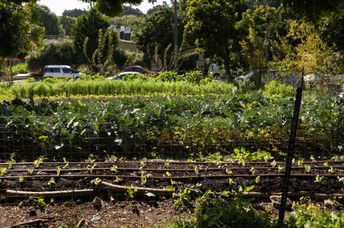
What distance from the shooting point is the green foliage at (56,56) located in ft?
124

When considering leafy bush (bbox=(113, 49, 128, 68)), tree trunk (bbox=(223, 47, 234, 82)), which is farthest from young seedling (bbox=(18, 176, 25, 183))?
leafy bush (bbox=(113, 49, 128, 68))

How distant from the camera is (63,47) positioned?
125 feet

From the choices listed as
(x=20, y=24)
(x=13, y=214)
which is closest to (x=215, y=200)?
(x=13, y=214)

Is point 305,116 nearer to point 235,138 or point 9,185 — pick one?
point 235,138

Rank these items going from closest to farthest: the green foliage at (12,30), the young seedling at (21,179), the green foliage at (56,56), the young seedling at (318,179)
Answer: the young seedling at (21,179)
the young seedling at (318,179)
the green foliage at (12,30)
the green foliage at (56,56)

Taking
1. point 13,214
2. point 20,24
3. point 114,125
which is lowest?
point 13,214

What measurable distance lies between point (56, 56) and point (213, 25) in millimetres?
19997

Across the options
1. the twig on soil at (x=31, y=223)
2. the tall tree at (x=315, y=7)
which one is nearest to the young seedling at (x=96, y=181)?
the twig on soil at (x=31, y=223)

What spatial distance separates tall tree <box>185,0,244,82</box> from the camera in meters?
22.3

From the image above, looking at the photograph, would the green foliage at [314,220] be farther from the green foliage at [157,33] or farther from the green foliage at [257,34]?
the green foliage at [157,33]

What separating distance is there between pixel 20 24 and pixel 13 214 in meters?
6.56

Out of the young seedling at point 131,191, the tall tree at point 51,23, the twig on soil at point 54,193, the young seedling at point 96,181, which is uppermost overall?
the tall tree at point 51,23

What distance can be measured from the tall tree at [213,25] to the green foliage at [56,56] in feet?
56.7

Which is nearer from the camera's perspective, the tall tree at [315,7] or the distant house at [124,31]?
the tall tree at [315,7]
